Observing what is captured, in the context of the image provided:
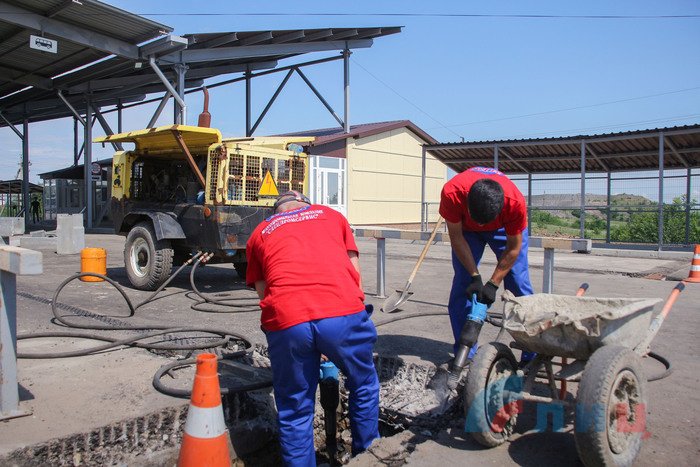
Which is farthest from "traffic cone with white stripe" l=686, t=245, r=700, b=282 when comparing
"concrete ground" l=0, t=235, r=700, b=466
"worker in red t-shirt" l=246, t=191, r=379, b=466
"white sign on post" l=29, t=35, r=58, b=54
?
"white sign on post" l=29, t=35, r=58, b=54

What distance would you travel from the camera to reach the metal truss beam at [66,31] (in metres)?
14.0

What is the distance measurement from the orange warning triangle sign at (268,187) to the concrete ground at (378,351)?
4.83ft

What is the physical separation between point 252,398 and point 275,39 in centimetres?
1606

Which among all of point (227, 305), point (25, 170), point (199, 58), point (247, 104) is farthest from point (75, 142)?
point (227, 305)

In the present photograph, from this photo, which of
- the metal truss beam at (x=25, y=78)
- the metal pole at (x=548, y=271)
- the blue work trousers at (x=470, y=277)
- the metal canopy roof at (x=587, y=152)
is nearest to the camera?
the blue work trousers at (x=470, y=277)

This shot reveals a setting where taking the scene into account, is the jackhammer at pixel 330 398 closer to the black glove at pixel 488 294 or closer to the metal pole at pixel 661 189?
the black glove at pixel 488 294

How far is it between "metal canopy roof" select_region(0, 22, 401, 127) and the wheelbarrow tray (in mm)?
14765

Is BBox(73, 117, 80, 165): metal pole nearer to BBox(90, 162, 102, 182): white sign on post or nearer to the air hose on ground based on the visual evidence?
Answer: BBox(90, 162, 102, 182): white sign on post

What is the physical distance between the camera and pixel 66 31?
15.1m

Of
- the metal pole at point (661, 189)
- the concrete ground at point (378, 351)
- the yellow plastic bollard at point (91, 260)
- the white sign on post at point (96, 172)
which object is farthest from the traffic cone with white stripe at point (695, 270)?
the white sign on post at point (96, 172)

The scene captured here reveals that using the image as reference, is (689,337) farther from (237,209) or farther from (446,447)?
(237,209)

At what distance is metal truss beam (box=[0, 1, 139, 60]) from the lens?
14.0 m

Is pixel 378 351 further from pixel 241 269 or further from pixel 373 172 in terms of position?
pixel 373 172

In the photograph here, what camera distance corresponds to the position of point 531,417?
3506 mm
